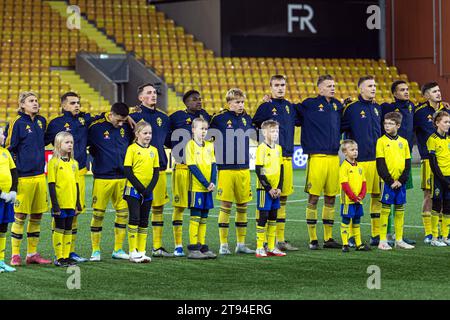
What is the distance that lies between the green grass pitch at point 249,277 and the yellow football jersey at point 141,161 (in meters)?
0.95

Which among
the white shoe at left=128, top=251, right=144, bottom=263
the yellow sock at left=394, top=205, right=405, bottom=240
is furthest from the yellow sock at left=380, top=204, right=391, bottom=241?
the white shoe at left=128, top=251, right=144, bottom=263

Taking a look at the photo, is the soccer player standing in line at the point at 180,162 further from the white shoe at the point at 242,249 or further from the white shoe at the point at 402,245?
the white shoe at the point at 402,245

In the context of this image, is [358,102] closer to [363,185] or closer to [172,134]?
[363,185]

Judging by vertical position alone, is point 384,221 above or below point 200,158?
below

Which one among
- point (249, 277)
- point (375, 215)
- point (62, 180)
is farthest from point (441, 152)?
point (62, 180)

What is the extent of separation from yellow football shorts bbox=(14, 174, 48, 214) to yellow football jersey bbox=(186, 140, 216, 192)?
5.44ft

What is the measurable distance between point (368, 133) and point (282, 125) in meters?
1.07

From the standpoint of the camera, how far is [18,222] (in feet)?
33.6

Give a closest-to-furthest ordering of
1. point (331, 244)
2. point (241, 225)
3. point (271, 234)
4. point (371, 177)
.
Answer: point (271, 234) → point (241, 225) → point (331, 244) → point (371, 177)

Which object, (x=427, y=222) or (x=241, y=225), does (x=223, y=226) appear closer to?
(x=241, y=225)

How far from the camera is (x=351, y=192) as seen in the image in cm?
1094
